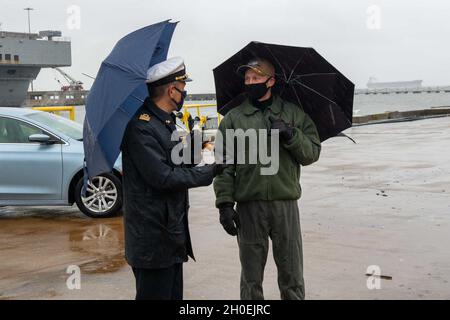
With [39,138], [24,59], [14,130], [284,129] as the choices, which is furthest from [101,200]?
[24,59]

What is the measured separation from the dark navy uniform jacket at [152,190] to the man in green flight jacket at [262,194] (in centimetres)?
63

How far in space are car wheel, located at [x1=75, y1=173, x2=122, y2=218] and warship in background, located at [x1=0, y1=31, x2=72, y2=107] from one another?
333 feet

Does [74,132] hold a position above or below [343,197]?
above

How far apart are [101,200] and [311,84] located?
213 inches

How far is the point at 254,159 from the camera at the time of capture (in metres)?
4.77

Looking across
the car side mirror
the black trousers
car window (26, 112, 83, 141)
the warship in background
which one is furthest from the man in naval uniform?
the warship in background

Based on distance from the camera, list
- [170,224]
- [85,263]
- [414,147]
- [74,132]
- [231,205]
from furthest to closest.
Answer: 1. [414,147]
2. [74,132]
3. [85,263]
4. [231,205]
5. [170,224]

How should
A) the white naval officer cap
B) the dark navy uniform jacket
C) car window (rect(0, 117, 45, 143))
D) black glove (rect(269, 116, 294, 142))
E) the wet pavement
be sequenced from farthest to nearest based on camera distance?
car window (rect(0, 117, 45, 143)), the wet pavement, black glove (rect(269, 116, 294, 142)), the white naval officer cap, the dark navy uniform jacket

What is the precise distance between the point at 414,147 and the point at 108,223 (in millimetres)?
11968

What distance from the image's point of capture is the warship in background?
357 ft

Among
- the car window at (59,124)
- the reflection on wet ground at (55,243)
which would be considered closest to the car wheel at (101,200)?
the reflection on wet ground at (55,243)

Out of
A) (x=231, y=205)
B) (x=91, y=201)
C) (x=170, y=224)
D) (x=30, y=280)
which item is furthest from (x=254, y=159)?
(x=91, y=201)

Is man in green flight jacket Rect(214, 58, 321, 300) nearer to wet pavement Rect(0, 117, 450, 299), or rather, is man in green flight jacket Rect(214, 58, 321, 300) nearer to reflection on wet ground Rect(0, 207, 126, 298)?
wet pavement Rect(0, 117, 450, 299)
